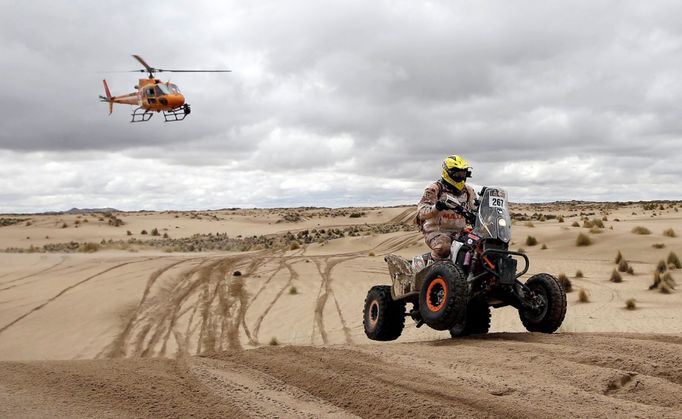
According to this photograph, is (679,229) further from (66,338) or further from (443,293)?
(66,338)

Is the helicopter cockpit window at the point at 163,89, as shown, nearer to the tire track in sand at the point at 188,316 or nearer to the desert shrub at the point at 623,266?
the tire track in sand at the point at 188,316

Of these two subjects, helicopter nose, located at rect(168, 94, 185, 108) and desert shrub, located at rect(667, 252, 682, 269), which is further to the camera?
helicopter nose, located at rect(168, 94, 185, 108)

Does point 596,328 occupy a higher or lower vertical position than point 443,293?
lower

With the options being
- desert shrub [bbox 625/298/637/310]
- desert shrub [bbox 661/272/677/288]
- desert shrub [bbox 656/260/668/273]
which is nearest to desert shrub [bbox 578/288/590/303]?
desert shrub [bbox 625/298/637/310]

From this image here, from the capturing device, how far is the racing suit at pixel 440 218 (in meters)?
7.44

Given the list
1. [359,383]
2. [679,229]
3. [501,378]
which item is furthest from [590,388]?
[679,229]

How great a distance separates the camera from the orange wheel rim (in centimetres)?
674

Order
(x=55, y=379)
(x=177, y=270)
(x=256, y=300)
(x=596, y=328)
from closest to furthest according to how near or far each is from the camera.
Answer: (x=55, y=379) < (x=596, y=328) < (x=256, y=300) < (x=177, y=270)

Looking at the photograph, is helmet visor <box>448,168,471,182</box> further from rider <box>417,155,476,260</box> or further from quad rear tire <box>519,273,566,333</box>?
quad rear tire <box>519,273,566,333</box>

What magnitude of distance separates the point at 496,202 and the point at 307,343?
606 cm

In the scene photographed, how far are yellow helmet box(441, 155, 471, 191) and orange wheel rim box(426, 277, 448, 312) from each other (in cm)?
146

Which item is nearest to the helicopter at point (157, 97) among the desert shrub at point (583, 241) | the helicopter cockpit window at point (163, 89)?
the helicopter cockpit window at point (163, 89)

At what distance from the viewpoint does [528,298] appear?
280 inches

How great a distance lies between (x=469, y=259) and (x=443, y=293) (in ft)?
1.77
